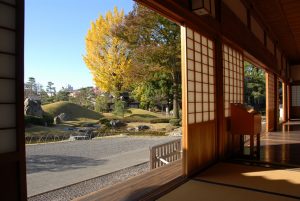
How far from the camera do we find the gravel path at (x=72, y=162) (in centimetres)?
564

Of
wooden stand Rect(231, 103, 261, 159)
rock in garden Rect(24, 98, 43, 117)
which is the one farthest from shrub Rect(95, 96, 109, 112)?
wooden stand Rect(231, 103, 261, 159)

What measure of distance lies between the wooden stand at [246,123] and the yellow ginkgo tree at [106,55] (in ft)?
48.3

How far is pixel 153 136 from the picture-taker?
512 inches

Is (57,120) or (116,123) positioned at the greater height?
(57,120)

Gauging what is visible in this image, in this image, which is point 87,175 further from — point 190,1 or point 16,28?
point 16,28

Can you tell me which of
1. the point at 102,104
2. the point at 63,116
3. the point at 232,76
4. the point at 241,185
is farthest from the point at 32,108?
the point at 241,185

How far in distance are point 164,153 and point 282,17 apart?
158 inches

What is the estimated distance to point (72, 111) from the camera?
2047 centimetres

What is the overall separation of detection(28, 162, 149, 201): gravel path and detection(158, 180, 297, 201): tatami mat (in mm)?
2486

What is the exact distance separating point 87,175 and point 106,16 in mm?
15239

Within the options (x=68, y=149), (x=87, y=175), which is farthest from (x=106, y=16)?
(x=87, y=175)

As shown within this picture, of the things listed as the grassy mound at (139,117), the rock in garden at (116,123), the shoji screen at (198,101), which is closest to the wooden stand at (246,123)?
the shoji screen at (198,101)

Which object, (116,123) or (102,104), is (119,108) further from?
(102,104)

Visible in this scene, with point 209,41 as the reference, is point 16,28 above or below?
below
